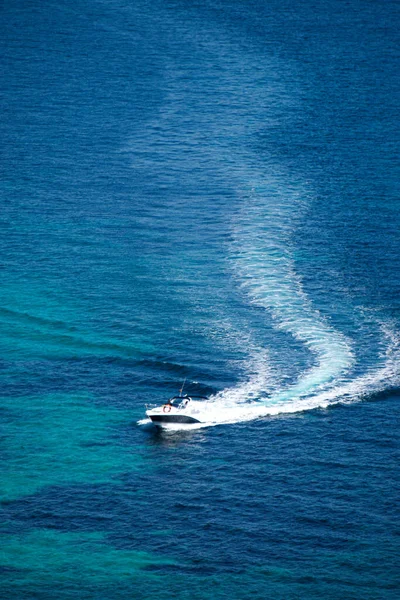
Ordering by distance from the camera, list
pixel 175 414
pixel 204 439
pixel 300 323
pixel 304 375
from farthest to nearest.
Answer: pixel 300 323 → pixel 304 375 → pixel 175 414 → pixel 204 439

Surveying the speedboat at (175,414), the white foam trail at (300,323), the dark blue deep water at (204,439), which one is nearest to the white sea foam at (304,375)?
the white foam trail at (300,323)

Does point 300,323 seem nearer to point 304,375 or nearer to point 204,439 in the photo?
point 304,375

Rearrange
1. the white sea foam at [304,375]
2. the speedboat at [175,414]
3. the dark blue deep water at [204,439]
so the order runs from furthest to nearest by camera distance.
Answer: the white sea foam at [304,375]
the speedboat at [175,414]
the dark blue deep water at [204,439]

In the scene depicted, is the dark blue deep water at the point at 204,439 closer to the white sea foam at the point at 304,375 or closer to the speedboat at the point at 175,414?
the white sea foam at the point at 304,375

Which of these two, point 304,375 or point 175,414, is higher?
point 304,375

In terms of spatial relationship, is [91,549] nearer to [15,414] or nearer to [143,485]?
[143,485]

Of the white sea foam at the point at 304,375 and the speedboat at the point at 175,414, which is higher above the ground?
the white sea foam at the point at 304,375

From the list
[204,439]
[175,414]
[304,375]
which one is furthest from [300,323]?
[175,414]

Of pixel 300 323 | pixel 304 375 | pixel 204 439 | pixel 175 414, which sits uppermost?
pixel 300 323

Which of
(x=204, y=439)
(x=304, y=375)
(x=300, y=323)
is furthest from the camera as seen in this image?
(x=300, y=323)

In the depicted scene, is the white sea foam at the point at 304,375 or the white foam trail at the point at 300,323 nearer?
the white sea foam at the point at 304,375
